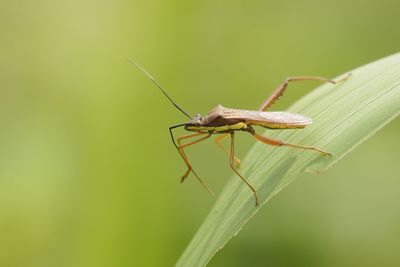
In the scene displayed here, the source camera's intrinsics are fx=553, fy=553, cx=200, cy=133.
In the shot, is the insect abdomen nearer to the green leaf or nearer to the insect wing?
the insect wing

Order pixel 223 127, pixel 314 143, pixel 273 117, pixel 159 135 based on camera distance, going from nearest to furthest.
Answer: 1. pixel 314 143
2. pixel 273 117
3. pixel 223 127
4. pixel 159 135

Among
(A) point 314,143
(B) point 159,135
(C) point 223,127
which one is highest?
(B) point 159,135

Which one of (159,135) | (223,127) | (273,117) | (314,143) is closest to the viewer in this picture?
(314,143)

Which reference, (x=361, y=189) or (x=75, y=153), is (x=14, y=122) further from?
(x=361, y=189)

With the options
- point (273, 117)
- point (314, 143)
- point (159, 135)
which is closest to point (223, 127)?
point (273, 117)

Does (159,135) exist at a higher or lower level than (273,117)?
higher

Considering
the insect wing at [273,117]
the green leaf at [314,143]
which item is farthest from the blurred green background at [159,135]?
the green leaf at [314,143]

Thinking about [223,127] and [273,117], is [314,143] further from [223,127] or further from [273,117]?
[223,127]
